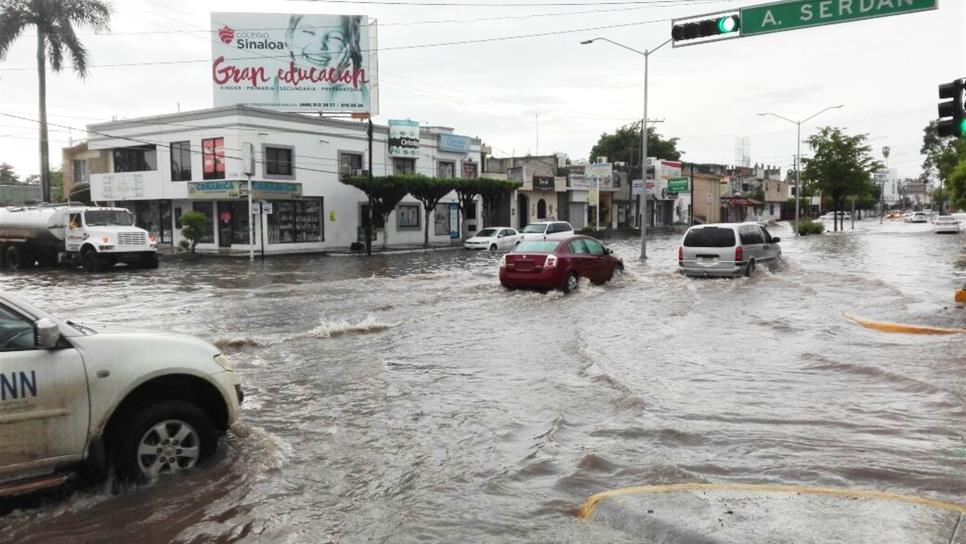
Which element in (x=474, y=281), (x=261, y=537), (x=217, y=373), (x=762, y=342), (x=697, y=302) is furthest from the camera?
(x=474, y=281)

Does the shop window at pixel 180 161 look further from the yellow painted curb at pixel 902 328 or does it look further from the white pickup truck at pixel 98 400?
the white pickup truck at pixel 98 400

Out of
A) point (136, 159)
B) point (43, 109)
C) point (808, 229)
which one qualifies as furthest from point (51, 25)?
point (808, 229)

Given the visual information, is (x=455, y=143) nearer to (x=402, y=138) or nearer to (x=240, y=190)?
(x=402, y=138)

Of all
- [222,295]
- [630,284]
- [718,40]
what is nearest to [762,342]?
[718,40]

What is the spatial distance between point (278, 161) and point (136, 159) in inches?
374

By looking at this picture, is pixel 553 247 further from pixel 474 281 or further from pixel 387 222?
pixel 387 222

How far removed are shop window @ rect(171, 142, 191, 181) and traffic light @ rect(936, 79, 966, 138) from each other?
33.7 m

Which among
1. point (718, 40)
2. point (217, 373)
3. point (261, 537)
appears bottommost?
point (261, 537)

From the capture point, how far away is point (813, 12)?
13.2 metres

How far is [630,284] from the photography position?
20047mm

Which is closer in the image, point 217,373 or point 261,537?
point 261,537

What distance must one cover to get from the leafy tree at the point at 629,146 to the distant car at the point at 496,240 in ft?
168

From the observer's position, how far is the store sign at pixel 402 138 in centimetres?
4434

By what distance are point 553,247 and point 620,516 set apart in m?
13.3
